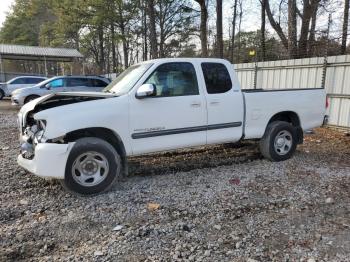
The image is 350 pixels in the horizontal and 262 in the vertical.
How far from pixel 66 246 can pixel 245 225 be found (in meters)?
2.02

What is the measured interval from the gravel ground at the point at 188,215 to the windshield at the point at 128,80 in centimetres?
149

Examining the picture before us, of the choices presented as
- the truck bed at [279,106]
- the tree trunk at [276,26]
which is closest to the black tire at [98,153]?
the truck bed at [279,106]

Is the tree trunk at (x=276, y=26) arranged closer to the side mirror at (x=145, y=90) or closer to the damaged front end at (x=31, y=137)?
the side mirror at (x=145, y=90)

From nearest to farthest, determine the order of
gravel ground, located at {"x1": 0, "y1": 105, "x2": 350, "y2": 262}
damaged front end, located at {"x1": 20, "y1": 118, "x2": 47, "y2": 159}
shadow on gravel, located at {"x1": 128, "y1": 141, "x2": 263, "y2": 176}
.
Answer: gravel ground, located at {"x1": 0, "y1": 105, "x2": 350, "y2": 262} → damaged front end, located at {"x1": 20, "y1": 118, "x2": 47, "y2": 159} → shadow on gravel, located at {"x1": 128, "y1": 141, "x2": 263, "y2": 176}

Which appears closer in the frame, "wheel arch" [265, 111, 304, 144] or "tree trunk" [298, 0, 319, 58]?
"wheel arch" [265, 111, 304, 144]

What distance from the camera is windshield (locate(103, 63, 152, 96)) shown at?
17.5ft

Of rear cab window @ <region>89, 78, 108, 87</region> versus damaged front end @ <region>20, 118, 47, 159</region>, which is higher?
rear cab window @ <region>89, 78, 108, 87</region>

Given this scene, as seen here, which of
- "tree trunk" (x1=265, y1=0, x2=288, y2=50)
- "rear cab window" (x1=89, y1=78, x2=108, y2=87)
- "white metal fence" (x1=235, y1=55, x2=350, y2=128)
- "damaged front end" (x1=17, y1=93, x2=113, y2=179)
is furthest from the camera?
"tree trunk" (x1=265, y1=0, x2=288, y2=50)

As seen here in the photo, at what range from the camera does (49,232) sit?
3871mm

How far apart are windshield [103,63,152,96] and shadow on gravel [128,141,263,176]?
1.50 metres

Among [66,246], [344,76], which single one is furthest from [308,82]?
[66,246]

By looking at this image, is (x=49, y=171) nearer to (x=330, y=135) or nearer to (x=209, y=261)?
(x=209, y=261)

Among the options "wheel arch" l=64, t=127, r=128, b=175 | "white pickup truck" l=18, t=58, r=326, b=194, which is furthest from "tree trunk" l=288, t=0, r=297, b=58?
"wheel arch" l=64, t=127, r=128, b=175

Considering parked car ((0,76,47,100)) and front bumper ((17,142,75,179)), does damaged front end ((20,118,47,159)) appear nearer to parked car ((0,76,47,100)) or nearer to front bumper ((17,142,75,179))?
front bumper ((17,142,75,179))
